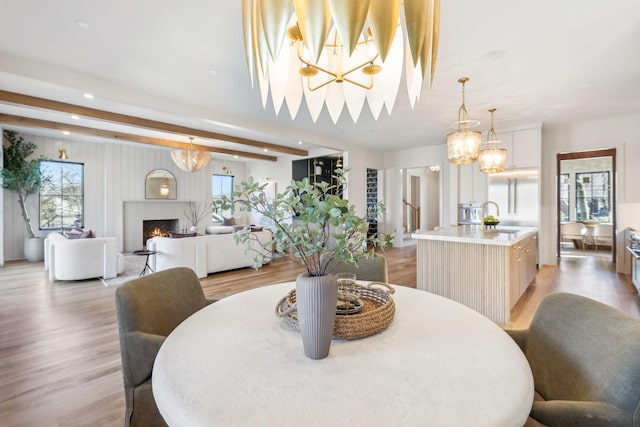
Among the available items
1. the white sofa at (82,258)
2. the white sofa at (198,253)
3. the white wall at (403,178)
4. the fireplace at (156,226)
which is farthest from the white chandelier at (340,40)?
the fireplace at (156,226)

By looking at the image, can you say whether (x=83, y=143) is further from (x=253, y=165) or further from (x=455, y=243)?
(x=455, y=243)

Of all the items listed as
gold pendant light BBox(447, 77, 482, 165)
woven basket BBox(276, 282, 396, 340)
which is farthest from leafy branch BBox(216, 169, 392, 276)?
gold pendant light BBox(447, 77, 482, 165)

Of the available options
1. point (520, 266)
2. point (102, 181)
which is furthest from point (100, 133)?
point (520, 266)

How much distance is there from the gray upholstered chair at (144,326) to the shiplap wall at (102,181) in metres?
7.31

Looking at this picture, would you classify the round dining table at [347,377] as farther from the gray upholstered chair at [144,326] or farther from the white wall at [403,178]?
A: the white wall at [403,178]

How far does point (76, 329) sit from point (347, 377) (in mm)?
3231

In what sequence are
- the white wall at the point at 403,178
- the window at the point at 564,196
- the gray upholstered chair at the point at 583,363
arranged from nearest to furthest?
the gray upholstered chair at the point at 583,363, the white wall at the point at 403,178, the window at the point at 564,196

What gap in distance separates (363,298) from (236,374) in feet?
2.22

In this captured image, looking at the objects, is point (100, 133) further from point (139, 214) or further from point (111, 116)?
point (139, 214)

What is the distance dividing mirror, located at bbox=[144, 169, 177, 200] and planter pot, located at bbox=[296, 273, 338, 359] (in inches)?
334

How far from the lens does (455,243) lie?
10.3 ft

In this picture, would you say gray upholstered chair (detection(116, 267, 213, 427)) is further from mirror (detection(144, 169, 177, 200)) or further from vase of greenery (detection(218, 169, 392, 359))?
mirror (detection(144, 169, 177, 200))

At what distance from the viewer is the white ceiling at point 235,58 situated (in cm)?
231

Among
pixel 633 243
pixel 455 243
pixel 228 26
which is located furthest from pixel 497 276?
pixel 228 26
